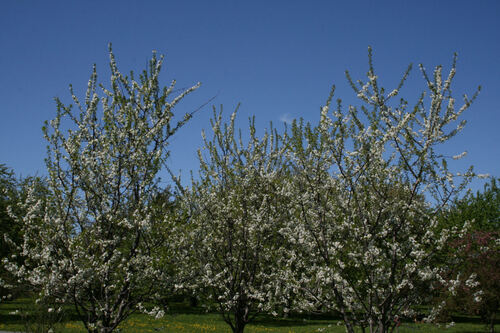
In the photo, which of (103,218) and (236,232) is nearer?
(103,218)

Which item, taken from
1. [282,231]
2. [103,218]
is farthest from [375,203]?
[103,218]

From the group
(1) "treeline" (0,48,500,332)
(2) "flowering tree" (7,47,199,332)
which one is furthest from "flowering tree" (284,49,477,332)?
(2) "flowering tree" (7,47,199,332)

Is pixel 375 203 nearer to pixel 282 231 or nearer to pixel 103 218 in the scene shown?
pixel 282 231

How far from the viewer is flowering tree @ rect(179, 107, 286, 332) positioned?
358 inches

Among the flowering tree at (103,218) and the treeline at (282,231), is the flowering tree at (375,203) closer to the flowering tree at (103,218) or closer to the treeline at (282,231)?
the treeline at (282,231)

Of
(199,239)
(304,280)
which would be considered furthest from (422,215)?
(199,239)

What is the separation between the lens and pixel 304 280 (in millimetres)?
7605

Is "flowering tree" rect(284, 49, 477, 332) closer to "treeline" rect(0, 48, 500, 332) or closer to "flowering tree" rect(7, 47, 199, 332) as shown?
"treeline" rect(0, 48, 500, 332)

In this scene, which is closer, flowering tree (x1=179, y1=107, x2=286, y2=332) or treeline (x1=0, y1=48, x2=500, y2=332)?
treeline (x1=0, y1=48, x2=500, y2=332)

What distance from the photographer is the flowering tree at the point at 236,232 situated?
9094 mm

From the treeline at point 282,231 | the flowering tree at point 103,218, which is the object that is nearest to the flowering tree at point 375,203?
the treeline at point 282,231

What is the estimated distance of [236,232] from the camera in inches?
395

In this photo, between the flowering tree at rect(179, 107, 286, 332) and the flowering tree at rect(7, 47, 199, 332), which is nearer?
the flowering tree at rect(7, 47, 199, 332)

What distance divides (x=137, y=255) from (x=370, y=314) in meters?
4.37
